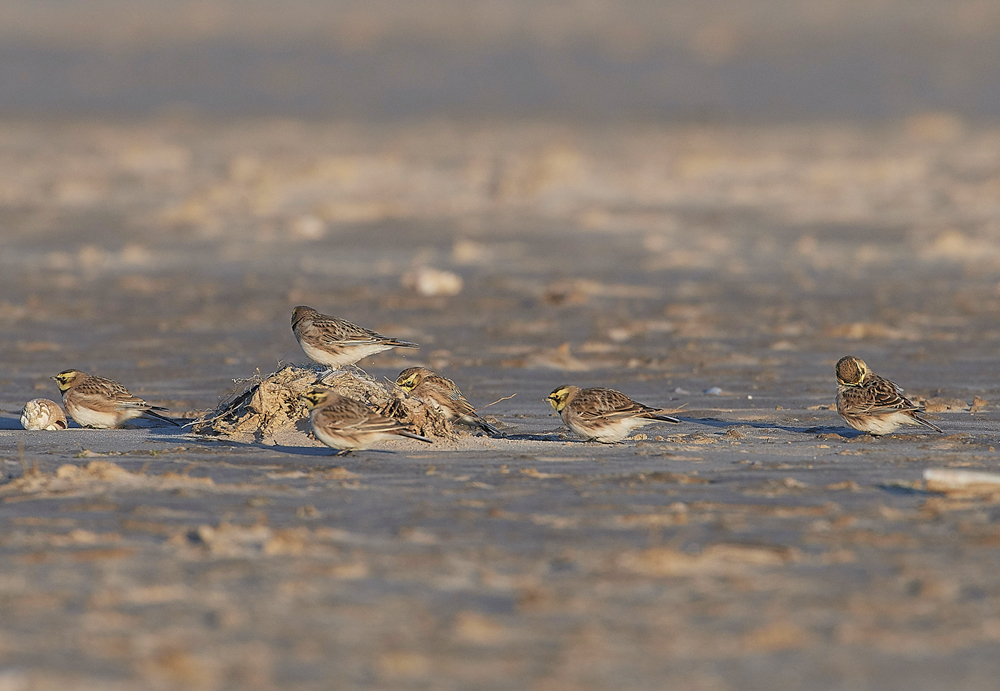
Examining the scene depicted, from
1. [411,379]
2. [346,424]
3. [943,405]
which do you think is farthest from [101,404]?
[943,405]

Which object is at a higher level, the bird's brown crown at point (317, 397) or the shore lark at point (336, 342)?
the shore lark at point (336, 342)

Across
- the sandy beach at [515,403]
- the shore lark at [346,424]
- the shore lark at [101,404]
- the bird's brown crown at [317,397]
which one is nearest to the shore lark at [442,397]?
the sandy beach at [515,403]

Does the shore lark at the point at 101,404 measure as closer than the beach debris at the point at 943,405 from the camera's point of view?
Yes

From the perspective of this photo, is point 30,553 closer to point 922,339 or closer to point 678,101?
point 922,339

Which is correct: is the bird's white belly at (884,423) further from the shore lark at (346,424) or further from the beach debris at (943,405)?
the shore lark at (346,424)

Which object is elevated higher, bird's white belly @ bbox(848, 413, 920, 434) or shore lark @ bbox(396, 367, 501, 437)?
shore lark @ bbox(396, 367, 501, 437)

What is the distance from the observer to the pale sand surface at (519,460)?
229 inches

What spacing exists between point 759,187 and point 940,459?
815 inches

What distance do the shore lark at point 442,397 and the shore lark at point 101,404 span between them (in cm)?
171

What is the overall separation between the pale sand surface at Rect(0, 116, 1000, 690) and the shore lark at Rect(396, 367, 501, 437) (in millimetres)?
306

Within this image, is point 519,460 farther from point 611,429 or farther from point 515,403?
point 515,403

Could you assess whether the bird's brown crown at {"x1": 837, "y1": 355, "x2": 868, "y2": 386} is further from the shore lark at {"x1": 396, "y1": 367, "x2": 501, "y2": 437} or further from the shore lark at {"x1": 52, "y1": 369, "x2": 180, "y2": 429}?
the shore lark at {"x1": 52, "y1": 369, "x2": 180, "y2": 429}

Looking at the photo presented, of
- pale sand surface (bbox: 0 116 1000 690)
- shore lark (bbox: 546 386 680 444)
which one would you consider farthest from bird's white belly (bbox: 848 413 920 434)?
shore lark (bbox: 546 386 680 444)

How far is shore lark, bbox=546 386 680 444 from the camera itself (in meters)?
9.84
